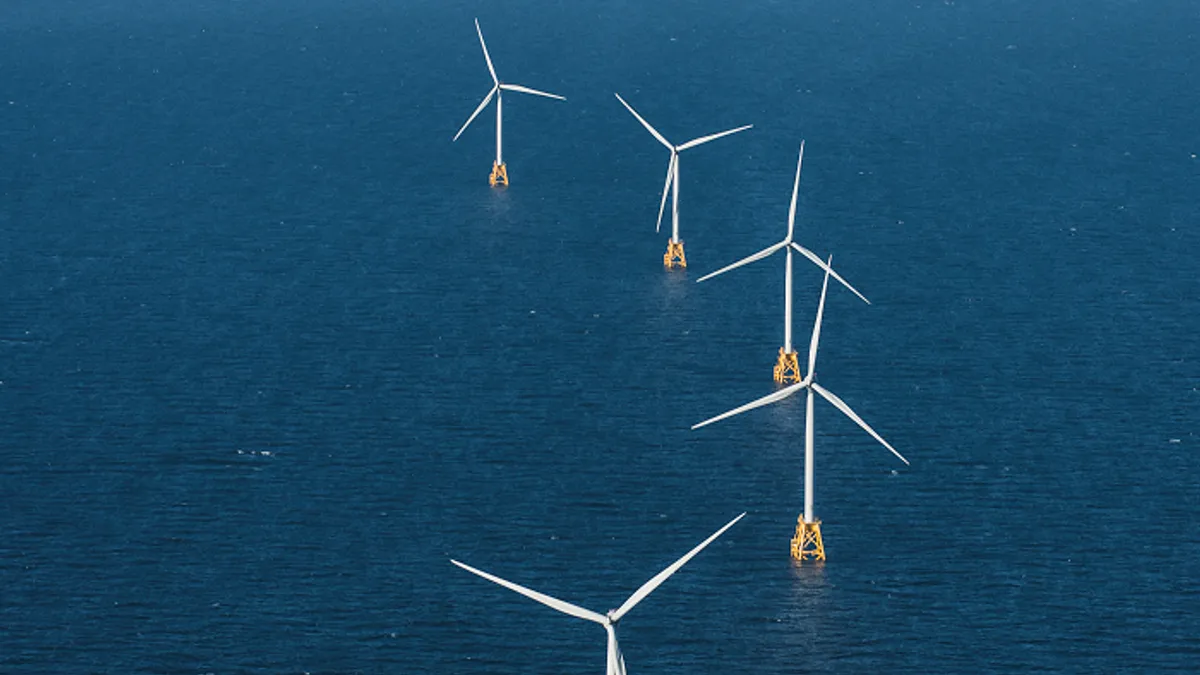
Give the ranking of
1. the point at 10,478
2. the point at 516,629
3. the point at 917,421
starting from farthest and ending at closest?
the point at 917,421
the point at 10,478
the point at 516,629

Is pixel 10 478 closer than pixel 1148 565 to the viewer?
No

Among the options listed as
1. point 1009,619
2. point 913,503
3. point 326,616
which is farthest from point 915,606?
point 326,616

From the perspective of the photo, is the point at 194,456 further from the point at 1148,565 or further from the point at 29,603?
the point at 1148,565

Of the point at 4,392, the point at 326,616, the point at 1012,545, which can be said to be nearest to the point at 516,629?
the point at 326,616

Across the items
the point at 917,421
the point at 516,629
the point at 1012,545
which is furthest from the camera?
the point at 917,421

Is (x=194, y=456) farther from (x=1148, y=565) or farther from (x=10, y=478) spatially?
(x=1148, y=565)

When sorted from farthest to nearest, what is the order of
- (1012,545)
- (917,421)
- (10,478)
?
(917,421) < (10,478) < (1012,545)
